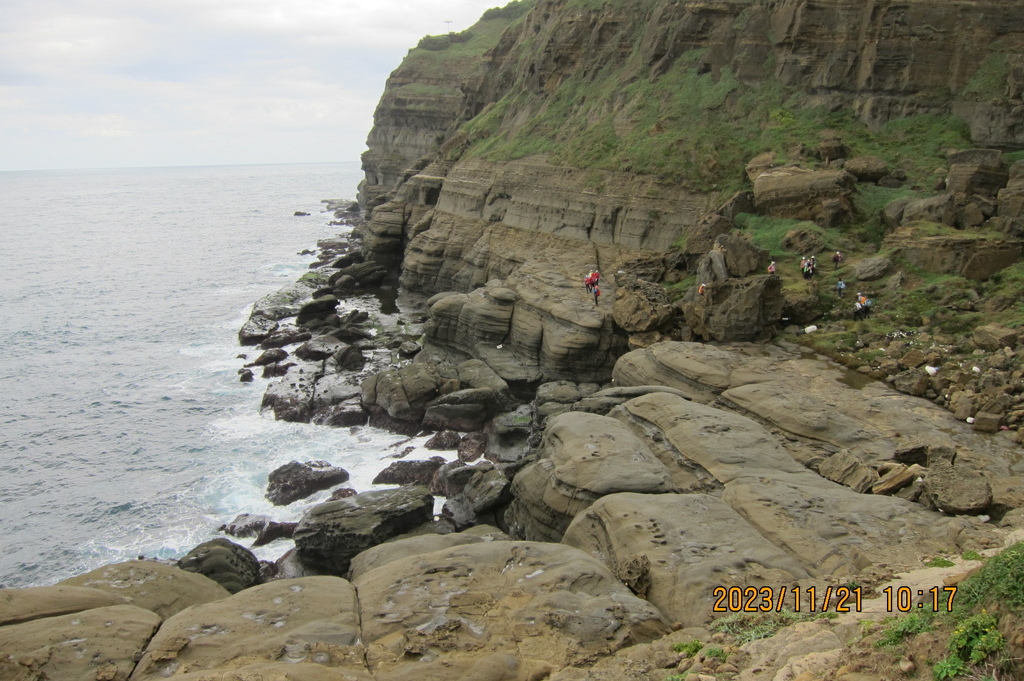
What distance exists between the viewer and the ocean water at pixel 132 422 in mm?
21766

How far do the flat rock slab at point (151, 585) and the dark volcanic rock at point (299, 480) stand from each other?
849 centimetres

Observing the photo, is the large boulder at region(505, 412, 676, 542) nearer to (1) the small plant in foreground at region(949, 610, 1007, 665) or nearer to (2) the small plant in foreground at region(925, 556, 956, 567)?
(2) the small plant in foreground at region(925, 556, 956, 567)

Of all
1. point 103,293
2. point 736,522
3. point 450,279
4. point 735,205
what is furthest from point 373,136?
point 736,522

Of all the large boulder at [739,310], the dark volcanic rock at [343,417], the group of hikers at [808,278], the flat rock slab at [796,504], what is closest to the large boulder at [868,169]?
the group of hikers at [808,278]

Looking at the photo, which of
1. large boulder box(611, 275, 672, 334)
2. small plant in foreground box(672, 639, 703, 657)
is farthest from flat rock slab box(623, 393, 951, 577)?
large boulder box(611, 275, 672, 334)

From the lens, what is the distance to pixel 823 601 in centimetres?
1006

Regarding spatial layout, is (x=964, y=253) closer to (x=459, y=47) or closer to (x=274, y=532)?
(x=274, y=532)

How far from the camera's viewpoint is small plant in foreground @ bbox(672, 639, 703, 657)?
30.1 feet

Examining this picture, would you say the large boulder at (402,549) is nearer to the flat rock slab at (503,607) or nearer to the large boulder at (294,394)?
the flat rock slab at (503,607)

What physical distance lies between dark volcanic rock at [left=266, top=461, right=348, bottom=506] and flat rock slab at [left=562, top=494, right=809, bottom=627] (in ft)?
37.2

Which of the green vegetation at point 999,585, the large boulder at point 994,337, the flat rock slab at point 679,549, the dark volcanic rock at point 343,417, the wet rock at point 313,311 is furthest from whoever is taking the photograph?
the wet rock at point 313,311

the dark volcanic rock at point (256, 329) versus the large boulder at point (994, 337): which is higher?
the large boulder at point (994, 337)

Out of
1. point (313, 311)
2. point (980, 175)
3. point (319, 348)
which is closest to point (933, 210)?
point (980, 175)

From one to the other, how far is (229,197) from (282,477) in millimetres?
152621
